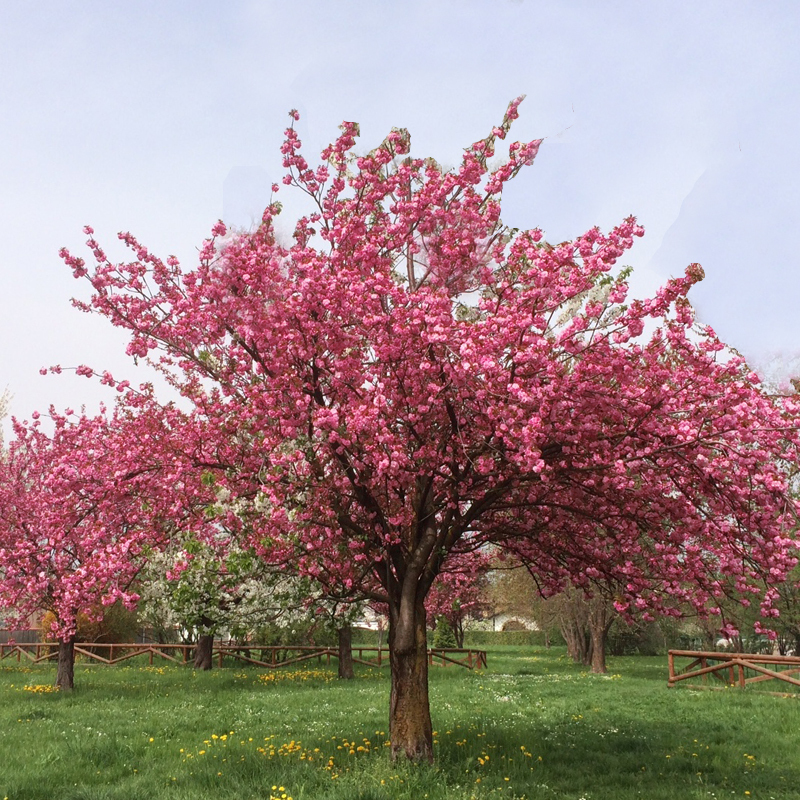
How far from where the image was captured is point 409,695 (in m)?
10.4

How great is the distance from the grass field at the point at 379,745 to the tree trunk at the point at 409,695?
35cm

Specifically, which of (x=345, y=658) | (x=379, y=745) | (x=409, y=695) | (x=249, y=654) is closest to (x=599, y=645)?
(x=345, y=658)

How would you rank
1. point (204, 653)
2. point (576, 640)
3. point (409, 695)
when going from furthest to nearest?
1. point (576, 640)
2. point (204, 653)
3. point (409, 695)

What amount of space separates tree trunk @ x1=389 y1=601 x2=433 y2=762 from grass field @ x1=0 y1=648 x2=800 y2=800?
0.35 m

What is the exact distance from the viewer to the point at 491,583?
44.3m

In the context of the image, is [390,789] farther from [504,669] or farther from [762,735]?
[504,669]

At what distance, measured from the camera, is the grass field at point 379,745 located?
945cm

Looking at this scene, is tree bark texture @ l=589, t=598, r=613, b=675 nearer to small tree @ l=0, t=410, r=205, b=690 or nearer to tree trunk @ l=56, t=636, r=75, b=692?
tree trunk @ l=56, t=636, r=75, b=692

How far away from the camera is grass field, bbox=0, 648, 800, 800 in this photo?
9.45 m

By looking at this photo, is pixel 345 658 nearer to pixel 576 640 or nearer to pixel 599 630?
pixel 599 630

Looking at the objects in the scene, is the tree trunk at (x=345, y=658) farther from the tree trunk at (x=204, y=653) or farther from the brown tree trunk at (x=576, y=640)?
the brown tree trunk at (x=576, y=640)

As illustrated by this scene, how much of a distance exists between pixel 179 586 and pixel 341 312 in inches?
171

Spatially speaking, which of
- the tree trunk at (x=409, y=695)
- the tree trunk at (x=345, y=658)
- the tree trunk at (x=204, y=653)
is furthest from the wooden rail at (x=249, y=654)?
the tree trunk at (x=409, y=695)

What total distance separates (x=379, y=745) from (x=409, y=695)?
6.24ft
